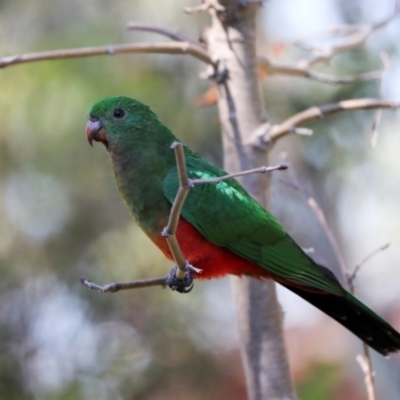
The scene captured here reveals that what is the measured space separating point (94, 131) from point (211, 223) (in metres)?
0.66

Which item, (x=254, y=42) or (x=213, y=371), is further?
(x=213, y=371)

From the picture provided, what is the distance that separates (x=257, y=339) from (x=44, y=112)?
2.35 metres

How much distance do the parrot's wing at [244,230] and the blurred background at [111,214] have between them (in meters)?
0.82

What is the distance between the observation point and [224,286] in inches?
241

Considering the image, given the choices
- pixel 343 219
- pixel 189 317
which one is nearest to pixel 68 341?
pixel 189 317

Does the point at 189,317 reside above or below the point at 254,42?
below

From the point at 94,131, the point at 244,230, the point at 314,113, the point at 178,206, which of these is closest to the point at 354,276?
the point at 244,230

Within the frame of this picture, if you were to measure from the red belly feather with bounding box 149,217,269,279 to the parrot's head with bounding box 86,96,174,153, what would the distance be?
0.41 m

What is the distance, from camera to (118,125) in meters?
2.78

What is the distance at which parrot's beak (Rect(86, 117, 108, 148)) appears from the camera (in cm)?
274

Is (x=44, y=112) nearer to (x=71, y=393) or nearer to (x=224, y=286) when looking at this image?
(x=71, y=393)

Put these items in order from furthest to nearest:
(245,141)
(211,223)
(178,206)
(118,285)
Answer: (245,141)
(211,223)
(118,285)
(178,206)

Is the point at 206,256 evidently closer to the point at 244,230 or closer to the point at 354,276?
the point at 244,230

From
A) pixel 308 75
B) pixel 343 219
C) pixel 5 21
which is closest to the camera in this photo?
pixel 308 75
